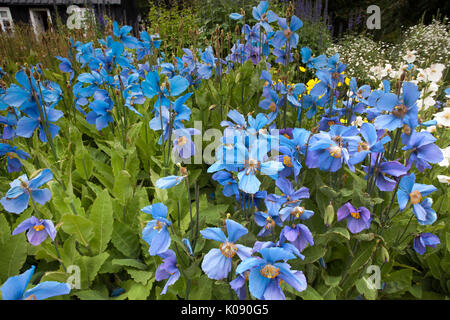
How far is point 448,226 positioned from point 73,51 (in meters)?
2.47

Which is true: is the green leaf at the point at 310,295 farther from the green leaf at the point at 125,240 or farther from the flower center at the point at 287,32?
the flower center at the point at 287,32

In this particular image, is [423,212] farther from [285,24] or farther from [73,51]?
[73,51]

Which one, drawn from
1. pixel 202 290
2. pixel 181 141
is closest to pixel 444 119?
pixel 181 141

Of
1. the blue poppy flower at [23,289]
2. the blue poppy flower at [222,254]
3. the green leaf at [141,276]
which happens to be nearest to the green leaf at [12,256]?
the green leaf at [141,276]

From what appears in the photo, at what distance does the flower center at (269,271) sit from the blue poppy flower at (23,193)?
2.25ft

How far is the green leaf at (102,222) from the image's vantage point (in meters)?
1.17

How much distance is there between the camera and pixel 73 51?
2234 millimetres

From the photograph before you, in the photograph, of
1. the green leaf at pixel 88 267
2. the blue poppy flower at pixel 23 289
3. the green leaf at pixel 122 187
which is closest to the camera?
the blue poppy flower at pixel 23 289

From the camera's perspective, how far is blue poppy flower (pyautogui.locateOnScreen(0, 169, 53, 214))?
3.03 ft

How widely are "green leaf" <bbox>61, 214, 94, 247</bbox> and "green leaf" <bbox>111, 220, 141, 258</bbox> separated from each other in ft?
0.33

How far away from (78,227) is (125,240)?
201mm

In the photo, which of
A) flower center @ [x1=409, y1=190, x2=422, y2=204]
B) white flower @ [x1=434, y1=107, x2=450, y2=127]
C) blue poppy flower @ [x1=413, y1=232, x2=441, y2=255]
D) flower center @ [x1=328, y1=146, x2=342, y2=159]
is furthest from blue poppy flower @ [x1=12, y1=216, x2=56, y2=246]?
white flower @ [x1=434, y1=107, x2=450, y2=127]

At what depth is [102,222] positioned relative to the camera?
117 centimetres

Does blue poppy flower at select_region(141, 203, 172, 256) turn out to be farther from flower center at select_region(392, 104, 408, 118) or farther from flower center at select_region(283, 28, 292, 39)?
flower center at select_region(283, 28, 292, 39)
